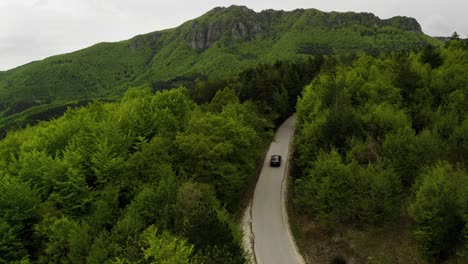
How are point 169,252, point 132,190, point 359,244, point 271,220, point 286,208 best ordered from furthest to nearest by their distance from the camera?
point 286,208 → point 271,220 → point 132,190 → point 359,244 → point 169,252

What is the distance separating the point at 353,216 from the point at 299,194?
28.3 ft

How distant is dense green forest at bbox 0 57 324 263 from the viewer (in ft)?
71.5

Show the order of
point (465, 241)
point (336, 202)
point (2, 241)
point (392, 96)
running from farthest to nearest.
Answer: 1. point (392, 96)
2. point (336, 202)
3. point (2, 241)
4. point (465, 241)

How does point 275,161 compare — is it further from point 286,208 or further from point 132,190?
point 132,190

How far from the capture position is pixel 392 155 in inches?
1273

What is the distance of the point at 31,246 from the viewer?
30312mm

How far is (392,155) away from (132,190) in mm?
24928

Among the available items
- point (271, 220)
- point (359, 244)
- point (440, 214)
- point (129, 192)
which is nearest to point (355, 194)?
point (359, 244)

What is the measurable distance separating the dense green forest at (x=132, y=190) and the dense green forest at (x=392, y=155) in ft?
27.5

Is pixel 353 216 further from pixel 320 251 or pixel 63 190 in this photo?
pixel 63 190

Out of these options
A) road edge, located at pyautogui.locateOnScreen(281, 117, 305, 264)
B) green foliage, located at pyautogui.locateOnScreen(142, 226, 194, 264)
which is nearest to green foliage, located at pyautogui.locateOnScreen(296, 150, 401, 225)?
road edge, located at pyautogui.locateOnScreen(281, 117, 305, 264)

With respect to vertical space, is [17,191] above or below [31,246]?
above

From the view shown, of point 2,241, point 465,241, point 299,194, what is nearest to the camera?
point 465,241

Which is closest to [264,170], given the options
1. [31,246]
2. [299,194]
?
[299,194]
